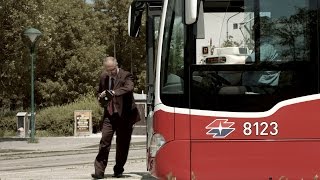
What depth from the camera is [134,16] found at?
7.31 meters

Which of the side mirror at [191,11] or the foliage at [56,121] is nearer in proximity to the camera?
the side mirror at [191,11]


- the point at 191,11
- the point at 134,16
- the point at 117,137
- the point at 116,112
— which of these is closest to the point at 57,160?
the point at 117,137

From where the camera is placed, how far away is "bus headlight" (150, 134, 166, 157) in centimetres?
643

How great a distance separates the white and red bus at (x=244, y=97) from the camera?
20.7 ft

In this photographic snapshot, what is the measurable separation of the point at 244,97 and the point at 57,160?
10252 mm

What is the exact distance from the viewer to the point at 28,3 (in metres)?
22.7

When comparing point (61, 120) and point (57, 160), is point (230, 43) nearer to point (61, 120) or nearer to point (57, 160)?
point (57, 160)

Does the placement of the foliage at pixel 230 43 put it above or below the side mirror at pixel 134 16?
below

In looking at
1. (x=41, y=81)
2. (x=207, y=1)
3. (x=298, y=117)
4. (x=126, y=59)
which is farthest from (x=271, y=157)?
(x=126, y=59)

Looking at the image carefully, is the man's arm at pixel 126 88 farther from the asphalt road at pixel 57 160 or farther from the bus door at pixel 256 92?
the bus door at pixel 256 92

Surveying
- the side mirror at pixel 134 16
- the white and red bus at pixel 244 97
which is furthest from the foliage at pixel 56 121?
the white and red bus at pixel 244 97

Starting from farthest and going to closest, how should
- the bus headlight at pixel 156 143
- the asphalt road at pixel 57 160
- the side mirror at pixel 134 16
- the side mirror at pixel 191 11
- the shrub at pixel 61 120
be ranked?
the shrub at pixel 61 120 → the asphalt road at pixel 57 160 → the side mirror at pixel 134 16 → the bus headlight at pixel 156 143 → the side mirror at pixel 191 11

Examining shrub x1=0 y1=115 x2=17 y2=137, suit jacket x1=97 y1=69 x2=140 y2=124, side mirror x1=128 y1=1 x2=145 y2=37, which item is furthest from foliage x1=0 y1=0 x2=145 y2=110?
side mirror x1=128 y1=1 x2=145 y2=37

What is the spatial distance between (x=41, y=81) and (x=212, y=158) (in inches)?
1436
